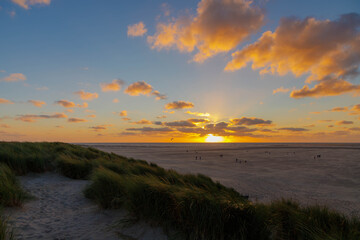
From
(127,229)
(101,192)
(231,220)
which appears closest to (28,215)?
(101,192)

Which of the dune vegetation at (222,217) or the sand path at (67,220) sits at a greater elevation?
the dune vegetation at (222,217)

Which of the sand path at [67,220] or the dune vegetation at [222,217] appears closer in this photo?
the dune vegetation at [222,217]

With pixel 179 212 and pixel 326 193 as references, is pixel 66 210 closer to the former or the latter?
pixel 179 212

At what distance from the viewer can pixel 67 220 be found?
5.72 meters

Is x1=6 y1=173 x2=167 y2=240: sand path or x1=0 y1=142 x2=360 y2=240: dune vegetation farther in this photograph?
x1=6 y1=173 x2=167 y2=240: sand path

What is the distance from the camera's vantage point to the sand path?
468 centimetres

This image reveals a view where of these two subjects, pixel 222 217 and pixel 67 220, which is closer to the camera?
pixel 222 217

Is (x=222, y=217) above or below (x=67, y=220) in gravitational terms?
above

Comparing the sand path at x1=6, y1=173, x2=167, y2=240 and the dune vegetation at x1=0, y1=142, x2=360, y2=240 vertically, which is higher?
the dune vegetation at x1=0, y1=142, x2=360, y2=240

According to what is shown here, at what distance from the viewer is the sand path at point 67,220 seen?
184 inches

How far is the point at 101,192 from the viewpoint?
6629 millimetres

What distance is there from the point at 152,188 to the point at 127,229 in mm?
1152

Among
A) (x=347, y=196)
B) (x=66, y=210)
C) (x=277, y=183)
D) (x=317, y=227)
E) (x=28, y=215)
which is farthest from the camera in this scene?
(x=277, y=183)

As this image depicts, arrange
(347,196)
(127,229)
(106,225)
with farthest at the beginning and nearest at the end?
(347,196), (106,225), (127,229)
